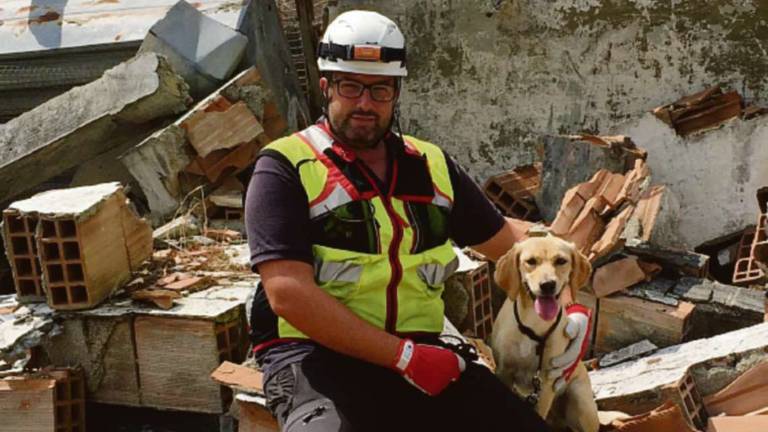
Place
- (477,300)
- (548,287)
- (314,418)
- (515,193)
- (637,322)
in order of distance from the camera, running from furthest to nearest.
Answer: (515,193) → (637,322) → (477,300) → (548,287) → (314,418)

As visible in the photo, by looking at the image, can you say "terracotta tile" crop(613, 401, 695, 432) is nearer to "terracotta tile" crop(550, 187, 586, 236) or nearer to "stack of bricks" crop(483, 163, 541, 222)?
"terracotta tile" crop(550, 187, 586, 236)

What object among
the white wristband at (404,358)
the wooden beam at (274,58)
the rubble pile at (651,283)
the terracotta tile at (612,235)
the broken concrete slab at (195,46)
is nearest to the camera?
the white wristband at (404,358)

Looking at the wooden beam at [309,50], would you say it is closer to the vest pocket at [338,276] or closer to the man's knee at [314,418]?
the vest pocket at [338,276]

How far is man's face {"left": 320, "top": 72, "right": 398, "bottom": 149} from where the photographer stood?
108 inches

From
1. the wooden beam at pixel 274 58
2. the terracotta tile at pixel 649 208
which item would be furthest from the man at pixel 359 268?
the wooden beam at pixel 274 58

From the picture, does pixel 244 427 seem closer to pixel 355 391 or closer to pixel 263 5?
pixel 355 391

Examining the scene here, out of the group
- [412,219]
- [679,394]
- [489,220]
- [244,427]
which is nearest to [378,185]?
[412,219]

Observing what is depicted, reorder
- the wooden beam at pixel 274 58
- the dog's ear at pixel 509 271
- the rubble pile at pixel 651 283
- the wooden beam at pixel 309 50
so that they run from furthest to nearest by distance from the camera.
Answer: the wooden beam at pixel 309 50 < the wooden beam at pixel 274 58 < the rubble pile at pixel 651 283 < the dog's ear at pixel 509 271

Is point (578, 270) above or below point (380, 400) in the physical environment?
above

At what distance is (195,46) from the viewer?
19.1 ft

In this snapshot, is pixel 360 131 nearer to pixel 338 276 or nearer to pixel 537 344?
pixel 338 276

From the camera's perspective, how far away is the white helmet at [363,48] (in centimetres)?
270

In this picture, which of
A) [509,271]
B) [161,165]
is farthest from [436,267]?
[161,165]

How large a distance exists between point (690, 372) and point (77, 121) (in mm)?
4071
